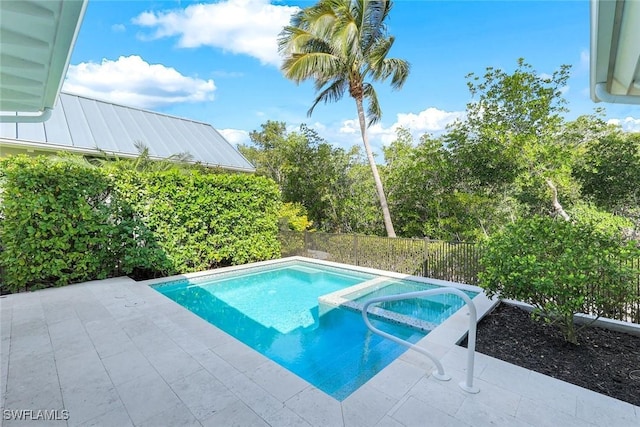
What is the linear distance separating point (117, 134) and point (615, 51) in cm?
1342

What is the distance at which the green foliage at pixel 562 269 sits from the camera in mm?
3607

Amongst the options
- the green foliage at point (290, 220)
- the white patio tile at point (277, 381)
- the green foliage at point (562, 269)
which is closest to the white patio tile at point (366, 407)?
the white patio tile at point (277, 381)

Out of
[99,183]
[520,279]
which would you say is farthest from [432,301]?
[99,183]

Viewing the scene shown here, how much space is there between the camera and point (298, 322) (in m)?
5.71

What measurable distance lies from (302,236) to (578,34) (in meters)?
9.79

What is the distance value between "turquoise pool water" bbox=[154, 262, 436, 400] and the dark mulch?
120 centimetres

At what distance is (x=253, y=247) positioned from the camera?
945 cm

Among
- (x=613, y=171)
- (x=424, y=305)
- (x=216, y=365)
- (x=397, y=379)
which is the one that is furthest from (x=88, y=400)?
(x=613, y=171)

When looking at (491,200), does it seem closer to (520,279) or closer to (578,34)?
(578,34)

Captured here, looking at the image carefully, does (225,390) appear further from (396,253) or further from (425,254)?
(396,253)

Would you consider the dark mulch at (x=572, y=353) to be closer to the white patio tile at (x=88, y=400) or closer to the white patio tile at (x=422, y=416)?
the white patio tile at (x=422, y=416)

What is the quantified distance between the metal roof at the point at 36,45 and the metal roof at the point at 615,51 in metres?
2.78

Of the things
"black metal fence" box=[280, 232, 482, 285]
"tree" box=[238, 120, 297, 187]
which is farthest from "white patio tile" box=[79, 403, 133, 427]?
"tree" box=[238, 120, 297, 187]

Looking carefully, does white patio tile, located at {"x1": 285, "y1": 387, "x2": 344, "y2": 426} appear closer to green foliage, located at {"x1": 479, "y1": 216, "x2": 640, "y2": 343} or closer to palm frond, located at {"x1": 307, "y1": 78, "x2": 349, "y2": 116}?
green foliage, located at {"x1": 479, "y1": 216, "x2": 640, "y2": 343}
